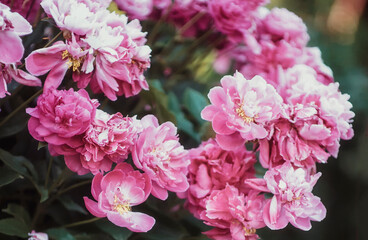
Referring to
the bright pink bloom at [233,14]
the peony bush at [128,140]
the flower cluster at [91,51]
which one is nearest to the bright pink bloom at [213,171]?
the peony bush at [128,140]

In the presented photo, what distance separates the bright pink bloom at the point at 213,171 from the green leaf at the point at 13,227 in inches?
6.9

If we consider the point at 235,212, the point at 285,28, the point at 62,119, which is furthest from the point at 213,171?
the point at 285,28

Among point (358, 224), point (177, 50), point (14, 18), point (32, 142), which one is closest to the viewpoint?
point (14, 18)

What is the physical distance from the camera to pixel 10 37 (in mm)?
382

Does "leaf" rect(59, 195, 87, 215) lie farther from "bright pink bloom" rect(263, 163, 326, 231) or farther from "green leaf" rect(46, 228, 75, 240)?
"bright pink bloom" rect(263, 163, 326, 231)

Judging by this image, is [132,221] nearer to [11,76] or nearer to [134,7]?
[11,76]

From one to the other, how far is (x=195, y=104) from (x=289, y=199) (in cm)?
28

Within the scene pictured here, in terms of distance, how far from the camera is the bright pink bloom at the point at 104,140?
1.30ft

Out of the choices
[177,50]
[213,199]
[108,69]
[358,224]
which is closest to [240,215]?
[213,199]

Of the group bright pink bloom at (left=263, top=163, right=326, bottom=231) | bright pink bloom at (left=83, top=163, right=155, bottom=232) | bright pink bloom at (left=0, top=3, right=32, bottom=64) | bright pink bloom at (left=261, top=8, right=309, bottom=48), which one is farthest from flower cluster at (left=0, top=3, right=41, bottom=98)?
bright pink bloom at (left=261, top=8, right=309, bottom=48)

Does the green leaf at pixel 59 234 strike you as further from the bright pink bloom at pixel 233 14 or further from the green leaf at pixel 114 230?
the bright pink bloom at pixel 233 14

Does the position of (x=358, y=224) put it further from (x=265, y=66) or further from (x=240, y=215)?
(x=240, y=215)

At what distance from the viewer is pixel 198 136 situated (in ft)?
2.09

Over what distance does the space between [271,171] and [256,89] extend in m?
0.08
